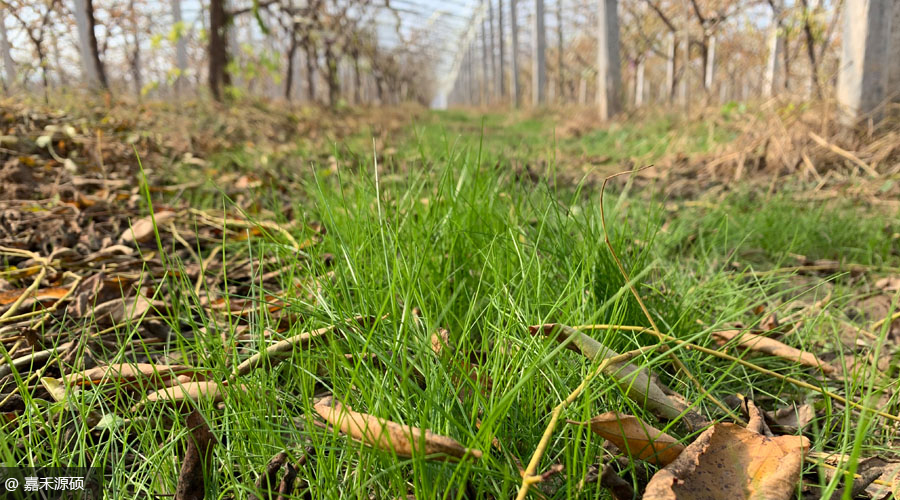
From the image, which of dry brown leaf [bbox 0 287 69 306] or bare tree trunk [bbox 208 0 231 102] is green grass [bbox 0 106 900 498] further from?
bare tree trunk [bbox 208 0 231 102]

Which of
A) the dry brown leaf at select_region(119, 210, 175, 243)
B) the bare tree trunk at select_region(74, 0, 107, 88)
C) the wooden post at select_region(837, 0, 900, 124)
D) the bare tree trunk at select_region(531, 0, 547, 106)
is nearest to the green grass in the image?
the dry brown leaf at select_region(119, 210, 175, 243)

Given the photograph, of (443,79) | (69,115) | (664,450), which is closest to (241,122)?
(69,115)

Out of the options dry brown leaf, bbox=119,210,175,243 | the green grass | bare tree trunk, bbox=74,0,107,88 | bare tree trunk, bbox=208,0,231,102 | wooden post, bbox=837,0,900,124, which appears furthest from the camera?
bare tree trunk, bbox=208,0,231,102

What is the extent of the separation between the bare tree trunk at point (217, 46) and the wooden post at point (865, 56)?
6332 mm

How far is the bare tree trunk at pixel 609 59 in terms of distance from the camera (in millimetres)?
8195

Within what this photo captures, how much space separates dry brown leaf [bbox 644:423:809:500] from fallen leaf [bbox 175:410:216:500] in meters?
0.65

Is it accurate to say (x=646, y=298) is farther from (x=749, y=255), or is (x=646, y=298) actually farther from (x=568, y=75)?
(x=568, y=75)

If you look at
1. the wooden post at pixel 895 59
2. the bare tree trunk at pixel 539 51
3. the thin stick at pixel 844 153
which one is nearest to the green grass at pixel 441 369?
the thin stick at pixel 844 153

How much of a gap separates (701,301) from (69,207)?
7.91 feet

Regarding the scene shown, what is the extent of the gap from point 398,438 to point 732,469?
1.61ft

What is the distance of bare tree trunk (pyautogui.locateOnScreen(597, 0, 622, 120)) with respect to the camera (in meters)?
8.20

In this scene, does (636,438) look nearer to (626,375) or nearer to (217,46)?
(626,375)

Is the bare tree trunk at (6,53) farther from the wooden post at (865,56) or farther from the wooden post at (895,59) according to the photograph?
the wooden post at (895,59)

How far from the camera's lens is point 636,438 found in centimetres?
79
